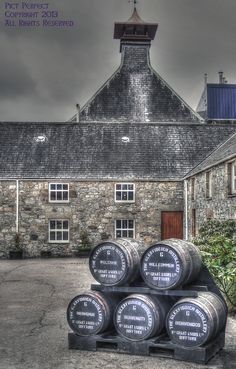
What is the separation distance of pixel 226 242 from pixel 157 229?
13.9m

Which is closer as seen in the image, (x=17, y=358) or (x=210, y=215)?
(x=17, y=358)

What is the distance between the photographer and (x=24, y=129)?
2805 centimetres

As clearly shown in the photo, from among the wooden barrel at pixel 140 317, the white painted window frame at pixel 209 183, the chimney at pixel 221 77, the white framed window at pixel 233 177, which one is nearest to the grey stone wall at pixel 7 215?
the white painted window frame at pixel 209 183

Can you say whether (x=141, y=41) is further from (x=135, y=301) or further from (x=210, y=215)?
(x=135, y=301)

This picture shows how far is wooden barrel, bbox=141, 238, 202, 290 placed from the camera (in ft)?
24.2

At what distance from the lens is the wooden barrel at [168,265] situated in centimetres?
737

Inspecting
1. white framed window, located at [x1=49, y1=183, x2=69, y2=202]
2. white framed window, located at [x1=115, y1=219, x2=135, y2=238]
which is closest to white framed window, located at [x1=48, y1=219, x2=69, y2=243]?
white framed window, located at [x1=49, y1=183, x2=69, y2=202]

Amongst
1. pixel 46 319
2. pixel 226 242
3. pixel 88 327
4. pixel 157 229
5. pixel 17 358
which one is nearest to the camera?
pixel 17 358

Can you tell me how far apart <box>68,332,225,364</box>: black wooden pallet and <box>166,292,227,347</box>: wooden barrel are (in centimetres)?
11

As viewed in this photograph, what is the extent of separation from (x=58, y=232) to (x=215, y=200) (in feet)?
29.1

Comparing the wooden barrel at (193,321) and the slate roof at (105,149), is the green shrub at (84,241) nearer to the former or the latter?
the slate roof at (105,149)

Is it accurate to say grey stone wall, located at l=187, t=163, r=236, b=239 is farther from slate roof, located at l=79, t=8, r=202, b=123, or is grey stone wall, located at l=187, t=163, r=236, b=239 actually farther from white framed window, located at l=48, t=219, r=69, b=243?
slate roof, located at l=79, t=8, r=202, b=123

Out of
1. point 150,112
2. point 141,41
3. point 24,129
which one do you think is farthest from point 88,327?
point 141,41

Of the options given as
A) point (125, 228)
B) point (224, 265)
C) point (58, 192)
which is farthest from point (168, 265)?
point (58, 192)
